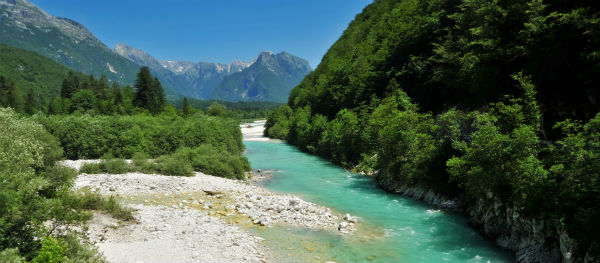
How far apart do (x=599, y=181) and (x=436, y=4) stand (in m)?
36.4

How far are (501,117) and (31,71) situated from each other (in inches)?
8258

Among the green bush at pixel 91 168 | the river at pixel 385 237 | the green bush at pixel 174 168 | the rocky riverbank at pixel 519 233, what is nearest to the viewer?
the rocky riverbank at pixel 519 233

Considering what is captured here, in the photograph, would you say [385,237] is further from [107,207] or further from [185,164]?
[185,164]

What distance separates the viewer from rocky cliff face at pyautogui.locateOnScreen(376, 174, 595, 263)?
445 inches

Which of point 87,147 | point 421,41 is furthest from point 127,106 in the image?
point 421,41

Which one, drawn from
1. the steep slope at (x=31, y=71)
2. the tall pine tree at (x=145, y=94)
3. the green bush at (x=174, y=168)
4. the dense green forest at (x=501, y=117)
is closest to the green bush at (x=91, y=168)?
the green bush at (x=174, y=168)

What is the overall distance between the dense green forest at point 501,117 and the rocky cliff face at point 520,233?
35cm

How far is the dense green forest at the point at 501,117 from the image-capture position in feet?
37.6

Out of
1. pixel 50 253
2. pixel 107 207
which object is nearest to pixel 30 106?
pixel 107 207

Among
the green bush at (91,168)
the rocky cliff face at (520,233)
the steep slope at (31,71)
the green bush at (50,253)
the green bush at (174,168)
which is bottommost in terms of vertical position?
the green bush at (91,168)

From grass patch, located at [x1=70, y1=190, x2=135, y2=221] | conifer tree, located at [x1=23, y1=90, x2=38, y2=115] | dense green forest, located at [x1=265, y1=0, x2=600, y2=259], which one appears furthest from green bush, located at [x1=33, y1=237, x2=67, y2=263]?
conifer tree, located at [x1=23, y1=90, x2=38, y2=115]

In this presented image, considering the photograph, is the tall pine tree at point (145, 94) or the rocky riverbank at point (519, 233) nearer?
the rocky riverbank at point (519, 233)

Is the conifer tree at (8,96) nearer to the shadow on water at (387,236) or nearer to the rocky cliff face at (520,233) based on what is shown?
the shadow on water at (387,236)

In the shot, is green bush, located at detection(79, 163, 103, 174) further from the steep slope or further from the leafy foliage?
the steep slope
